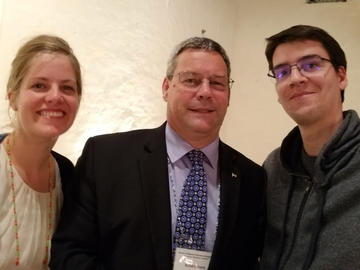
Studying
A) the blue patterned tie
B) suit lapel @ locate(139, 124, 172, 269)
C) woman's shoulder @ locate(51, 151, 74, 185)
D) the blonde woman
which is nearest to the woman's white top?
the blonde woman

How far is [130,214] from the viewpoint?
4.59 ft

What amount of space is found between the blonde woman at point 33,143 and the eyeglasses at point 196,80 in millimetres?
491

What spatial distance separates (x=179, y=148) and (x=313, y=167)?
638 millimetres

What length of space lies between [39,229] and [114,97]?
1.62 m

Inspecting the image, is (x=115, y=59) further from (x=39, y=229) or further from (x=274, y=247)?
(x=274, y=247)

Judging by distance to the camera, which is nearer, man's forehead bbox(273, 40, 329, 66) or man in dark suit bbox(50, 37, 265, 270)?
man in dark suit bbox(50, 37, 265, 270)

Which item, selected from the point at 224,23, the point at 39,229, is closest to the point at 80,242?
the point at 39,229

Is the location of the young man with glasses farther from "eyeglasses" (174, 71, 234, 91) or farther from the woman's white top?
the woman's white top

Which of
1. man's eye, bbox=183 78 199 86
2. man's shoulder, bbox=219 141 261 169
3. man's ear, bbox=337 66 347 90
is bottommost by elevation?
man's shoulder, bbox=219 141 261 169

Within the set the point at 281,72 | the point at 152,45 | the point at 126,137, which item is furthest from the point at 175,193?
the point at 152,45

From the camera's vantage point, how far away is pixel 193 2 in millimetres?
3703

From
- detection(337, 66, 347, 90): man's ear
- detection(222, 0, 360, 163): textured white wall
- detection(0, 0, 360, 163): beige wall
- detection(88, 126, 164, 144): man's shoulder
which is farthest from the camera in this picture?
detection(222, 0, 360, 163): textured white wall

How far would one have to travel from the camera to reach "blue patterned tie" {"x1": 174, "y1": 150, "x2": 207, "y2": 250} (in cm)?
144

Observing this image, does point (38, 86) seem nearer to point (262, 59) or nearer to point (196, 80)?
point (196, 80)
